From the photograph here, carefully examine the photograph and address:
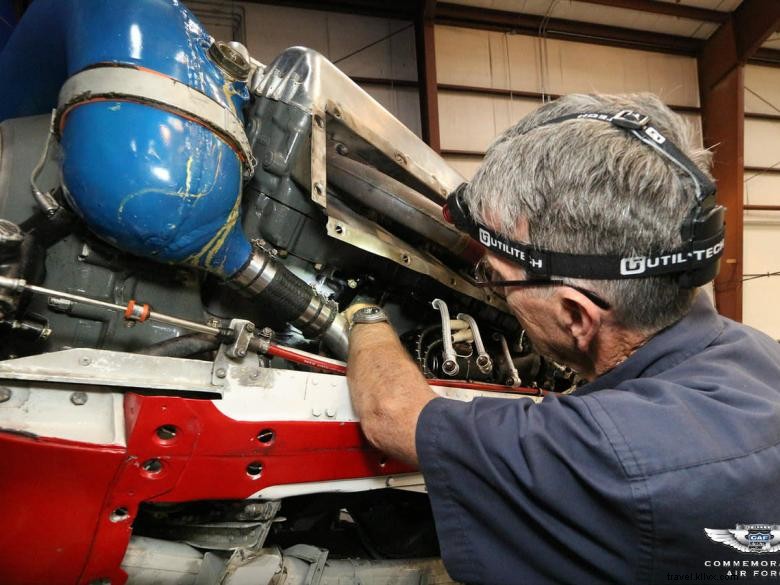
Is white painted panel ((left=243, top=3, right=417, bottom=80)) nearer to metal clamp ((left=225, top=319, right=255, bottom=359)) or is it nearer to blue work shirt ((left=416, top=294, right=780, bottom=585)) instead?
metal clamp ((left=225, top=319, right=255, bottom=359))

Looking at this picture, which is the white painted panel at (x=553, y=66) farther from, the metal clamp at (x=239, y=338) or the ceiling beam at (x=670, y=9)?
the metal clamp at (x=239, y=338)

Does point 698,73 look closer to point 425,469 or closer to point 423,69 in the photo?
point 423,69

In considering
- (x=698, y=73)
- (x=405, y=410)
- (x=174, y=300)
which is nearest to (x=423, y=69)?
(x=698, y=73)

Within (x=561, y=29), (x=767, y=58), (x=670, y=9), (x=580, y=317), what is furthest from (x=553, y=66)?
(x=580, y=317)

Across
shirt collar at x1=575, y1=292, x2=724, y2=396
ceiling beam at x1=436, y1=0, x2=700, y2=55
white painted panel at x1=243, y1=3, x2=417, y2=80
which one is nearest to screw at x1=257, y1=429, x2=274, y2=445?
shirt collar at x1=575, y1=292, x2=724, y2=396

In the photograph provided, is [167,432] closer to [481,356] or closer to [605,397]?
[605,397]

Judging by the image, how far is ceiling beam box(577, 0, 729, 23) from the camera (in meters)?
4.84

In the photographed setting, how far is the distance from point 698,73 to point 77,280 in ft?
22.4

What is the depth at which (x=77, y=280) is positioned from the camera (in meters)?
1.16

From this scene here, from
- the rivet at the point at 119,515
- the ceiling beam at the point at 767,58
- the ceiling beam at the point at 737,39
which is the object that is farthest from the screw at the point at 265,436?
the ceiling beam at the point at 767,58

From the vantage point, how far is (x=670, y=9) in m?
5.11
